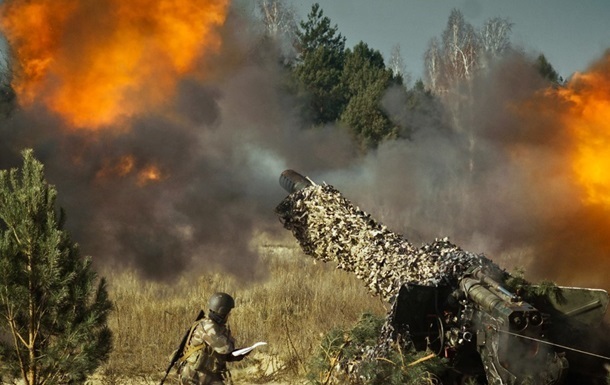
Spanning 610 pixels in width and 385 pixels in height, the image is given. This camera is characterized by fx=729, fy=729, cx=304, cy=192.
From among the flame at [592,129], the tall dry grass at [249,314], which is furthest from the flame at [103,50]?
the flame at [592,129]

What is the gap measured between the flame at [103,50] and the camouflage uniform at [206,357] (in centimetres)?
706

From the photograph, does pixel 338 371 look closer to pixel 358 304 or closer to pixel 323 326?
pixel 323 326

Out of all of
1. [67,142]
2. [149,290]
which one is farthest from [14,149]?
[149,290]

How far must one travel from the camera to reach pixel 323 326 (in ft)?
51.3

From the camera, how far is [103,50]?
14.6m

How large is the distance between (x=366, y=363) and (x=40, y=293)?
466 cm

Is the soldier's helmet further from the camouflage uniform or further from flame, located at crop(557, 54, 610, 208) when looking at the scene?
flame, located at crop(557, 54, 610, 208)

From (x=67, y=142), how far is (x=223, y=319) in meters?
6.84

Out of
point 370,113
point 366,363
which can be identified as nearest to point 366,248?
point 366,363

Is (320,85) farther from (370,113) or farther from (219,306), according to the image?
(219,306)

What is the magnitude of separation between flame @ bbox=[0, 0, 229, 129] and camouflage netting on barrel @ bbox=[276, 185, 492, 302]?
13.3ft

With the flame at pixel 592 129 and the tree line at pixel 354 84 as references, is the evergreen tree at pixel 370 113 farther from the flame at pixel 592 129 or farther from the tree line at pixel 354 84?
the flame at pixel 592 129

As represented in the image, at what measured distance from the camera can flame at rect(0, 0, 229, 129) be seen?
45.7 feet

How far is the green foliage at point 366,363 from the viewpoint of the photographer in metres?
10.3
